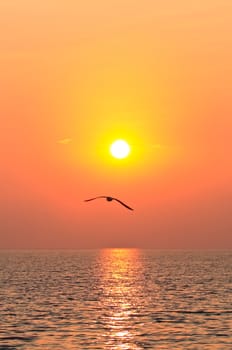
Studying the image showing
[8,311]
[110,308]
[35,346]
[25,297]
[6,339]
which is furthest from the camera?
[25,297]

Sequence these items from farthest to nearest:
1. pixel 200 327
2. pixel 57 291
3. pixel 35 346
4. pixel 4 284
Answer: pixel 4 284 < pixel 57 291 < pixel 200 327 < pixel 35 346

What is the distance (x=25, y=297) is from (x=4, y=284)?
35.4 m

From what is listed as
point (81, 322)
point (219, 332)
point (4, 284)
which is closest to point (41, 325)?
point (81, 322)

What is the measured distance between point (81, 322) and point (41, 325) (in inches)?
174

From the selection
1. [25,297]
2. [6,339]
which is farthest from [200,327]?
[25,297]

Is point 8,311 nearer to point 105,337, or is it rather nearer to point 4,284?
point 105,337

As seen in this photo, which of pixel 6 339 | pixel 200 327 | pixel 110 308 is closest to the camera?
pixel 6 339

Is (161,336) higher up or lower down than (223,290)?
lower down

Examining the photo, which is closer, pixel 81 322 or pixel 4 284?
pixel 81 322

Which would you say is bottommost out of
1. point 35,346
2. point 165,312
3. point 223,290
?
point 35,346

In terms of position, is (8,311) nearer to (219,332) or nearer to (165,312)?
(165,312)

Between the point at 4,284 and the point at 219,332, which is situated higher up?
the point at 4,284

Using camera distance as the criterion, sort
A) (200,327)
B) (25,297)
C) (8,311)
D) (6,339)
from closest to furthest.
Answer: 1. (6,339)
2. (200,327)
3. (8,311)
4. (25,297)

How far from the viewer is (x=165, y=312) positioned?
99.4 m
